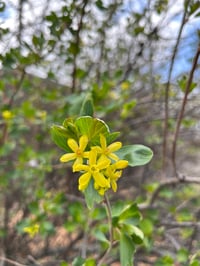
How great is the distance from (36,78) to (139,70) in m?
0.58

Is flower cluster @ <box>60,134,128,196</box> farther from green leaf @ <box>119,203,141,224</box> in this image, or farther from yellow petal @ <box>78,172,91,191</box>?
green leaf @ <box>119,203,141,224</box>

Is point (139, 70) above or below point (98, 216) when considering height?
above

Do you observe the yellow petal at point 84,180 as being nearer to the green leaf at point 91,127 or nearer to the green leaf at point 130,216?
the green leaf at point 91,127

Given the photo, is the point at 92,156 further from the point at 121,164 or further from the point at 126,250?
the point at 126,250

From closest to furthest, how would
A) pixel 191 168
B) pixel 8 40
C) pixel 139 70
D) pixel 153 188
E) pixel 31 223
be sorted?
pixel 8 40 < pixel 31 223 < pixel 153 188 < pixel 139 70 < pixel 191 168

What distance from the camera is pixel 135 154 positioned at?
682 millimetres

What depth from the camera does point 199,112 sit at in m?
1.95

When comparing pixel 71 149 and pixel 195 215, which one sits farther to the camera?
pixel 195 215

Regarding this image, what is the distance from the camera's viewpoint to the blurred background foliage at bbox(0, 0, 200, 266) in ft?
4.04

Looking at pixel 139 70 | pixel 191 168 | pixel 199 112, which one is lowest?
pixel 191 168

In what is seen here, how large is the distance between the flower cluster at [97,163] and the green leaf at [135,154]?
0.05 meters

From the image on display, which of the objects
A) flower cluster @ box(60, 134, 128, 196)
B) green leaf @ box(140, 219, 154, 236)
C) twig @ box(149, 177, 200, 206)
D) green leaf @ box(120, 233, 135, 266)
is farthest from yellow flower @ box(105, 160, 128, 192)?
green leaf @ box(140, 219, 154, 236)

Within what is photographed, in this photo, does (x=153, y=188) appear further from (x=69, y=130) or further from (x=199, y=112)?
(x=69, y=130)

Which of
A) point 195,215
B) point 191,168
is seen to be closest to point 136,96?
point 195,215
